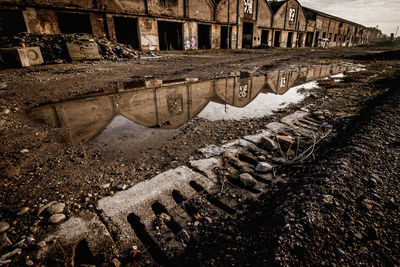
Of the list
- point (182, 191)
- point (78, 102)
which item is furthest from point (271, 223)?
point (78, 102)

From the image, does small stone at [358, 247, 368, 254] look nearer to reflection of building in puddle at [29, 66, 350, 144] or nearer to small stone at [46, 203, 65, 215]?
small stone at [46, 203, 65, 215]

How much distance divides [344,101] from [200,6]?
1825 centimetres

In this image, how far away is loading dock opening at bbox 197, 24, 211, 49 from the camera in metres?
20.4

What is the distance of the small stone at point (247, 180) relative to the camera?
176 centimetres

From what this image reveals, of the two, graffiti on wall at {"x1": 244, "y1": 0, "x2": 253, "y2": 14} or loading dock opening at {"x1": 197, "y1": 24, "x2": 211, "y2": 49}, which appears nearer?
loading dock opening at {"x1": 197, "y1": 24, "x2": 211, "y2": 49}

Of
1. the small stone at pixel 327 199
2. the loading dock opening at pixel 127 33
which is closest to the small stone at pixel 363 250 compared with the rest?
the small stone at pixel 327 199

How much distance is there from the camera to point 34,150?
2246 millimetres

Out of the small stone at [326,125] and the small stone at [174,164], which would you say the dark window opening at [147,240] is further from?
the small stone at [326,125]

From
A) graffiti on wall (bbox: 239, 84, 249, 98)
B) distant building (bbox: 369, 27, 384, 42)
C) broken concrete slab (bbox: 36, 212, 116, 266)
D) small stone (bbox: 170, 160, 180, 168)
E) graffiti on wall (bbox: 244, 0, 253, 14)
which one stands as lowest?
broken concrete slab (bbox: 36, 212, 116, 266)

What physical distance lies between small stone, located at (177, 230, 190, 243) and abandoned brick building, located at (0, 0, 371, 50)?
15.8 m

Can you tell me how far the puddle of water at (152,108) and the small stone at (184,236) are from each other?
4.34 feet

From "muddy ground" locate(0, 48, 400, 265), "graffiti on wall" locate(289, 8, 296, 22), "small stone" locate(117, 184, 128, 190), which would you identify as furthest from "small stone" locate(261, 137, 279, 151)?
"graffiti on wall" locate(289, 8, 296, 22)

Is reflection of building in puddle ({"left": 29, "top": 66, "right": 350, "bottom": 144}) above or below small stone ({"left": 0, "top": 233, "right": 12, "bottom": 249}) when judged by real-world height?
above

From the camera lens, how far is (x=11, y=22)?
1102cm
